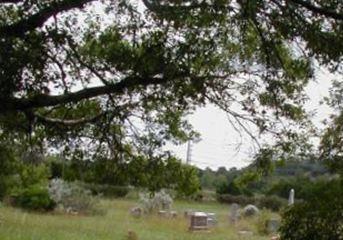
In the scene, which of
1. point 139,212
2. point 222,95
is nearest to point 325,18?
point 222,95

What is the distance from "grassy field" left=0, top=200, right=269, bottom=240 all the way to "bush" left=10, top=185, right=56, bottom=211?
2.79 ft

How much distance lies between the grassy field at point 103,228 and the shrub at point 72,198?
81cm

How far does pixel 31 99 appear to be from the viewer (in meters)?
7.02

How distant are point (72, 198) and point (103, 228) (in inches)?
275

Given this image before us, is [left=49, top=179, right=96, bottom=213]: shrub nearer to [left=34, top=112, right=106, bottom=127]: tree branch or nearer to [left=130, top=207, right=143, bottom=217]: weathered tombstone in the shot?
[left=130, top=207, right=143, bottom=217]: weathered tombstone

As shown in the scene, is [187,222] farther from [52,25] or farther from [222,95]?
[52,25]

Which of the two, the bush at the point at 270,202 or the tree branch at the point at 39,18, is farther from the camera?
the bush at the point at 270,202

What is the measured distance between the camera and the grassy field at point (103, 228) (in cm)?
1756

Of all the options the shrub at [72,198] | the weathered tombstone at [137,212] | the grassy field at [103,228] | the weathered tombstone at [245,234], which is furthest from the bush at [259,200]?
the weathered tombstone at [245,234]

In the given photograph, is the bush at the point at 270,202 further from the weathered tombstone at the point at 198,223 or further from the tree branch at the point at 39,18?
the tree branch at the point at 39,18

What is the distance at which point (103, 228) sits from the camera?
2023 centimetres

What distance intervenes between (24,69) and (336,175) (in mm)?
4049

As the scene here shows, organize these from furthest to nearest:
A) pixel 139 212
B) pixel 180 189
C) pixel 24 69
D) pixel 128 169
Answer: pixel 139 212 → pixel 180 189 → pixel 128 169 → pixel 24 69

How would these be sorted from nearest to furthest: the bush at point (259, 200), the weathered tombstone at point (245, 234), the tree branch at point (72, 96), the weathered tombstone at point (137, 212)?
1. the tree branch at point (72, 96)
2. the weathered tombstone at point (245, 234)
3. the weathered tombstone at point (137, 212)
4. the bush at point (259, 200)
